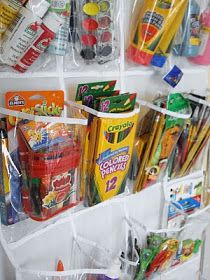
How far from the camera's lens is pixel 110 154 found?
83 centimetres

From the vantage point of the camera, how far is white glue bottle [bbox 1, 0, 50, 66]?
0.69m

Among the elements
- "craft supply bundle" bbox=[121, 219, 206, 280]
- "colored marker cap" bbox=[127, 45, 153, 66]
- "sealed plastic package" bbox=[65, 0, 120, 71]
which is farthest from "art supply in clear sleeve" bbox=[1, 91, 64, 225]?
"craft supply bundle" bbox=[121, 219, 206, 280]

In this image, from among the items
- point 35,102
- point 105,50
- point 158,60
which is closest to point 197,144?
point 158,60

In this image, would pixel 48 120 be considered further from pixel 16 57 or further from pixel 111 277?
pixel 111 277

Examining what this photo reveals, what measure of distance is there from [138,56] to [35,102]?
0.94 feet

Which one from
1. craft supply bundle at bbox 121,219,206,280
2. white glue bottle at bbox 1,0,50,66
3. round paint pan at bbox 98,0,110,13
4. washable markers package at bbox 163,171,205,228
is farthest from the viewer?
washable markers package at bbox 163,171,205,228

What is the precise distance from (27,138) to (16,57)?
0.49 ft

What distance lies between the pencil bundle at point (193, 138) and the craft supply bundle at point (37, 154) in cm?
35

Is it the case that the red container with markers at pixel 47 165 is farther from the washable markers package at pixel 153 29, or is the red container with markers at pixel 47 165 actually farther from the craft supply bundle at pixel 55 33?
the washable markers package at pixel 153 29

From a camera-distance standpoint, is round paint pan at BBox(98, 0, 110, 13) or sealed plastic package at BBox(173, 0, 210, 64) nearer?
round paint pan at BBox(98, 0, 110, 13)

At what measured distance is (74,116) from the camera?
2.57 ft

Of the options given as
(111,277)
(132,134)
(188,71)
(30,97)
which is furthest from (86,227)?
(188,71)

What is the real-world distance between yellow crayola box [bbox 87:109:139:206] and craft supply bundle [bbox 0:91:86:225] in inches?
1.7

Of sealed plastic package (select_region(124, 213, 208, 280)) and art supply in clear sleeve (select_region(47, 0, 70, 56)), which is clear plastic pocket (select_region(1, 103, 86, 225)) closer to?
art supply in clear sleeve (select_region(47, 0, 70, 56))
